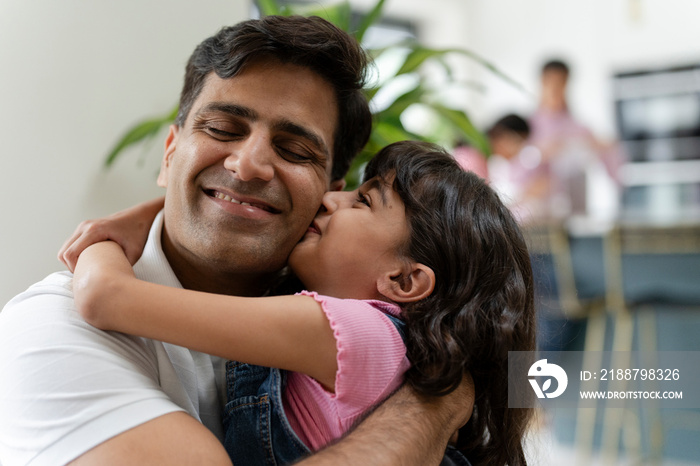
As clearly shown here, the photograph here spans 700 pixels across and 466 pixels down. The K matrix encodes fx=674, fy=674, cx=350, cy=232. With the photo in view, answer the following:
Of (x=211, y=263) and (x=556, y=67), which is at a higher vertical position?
(x=556, y=67)

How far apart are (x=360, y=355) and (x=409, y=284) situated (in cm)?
25

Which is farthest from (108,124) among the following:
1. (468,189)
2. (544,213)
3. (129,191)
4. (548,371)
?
(544,213)

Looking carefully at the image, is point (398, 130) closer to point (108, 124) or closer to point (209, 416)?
point (108, 124)

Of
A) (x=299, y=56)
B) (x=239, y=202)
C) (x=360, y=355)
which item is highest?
(x=299, y=56)

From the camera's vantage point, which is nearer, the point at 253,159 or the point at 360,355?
the point at 360,355

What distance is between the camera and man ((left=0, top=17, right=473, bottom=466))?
92cm

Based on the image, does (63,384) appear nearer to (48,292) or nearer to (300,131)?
(48,292)

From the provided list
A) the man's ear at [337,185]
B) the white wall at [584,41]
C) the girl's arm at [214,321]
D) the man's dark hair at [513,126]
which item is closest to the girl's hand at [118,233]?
the girl's arm at [214,321]

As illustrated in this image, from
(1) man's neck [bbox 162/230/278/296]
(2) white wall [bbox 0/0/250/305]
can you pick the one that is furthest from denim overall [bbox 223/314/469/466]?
(2) white wall [bbox 0/0/250/305]

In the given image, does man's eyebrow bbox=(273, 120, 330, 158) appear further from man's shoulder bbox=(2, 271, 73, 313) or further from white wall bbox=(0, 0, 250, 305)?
white wall bbox=(0, 0, 250, 305)

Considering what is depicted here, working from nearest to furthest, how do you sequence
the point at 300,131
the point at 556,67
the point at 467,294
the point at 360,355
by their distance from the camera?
the point at 360,355, the point at 467,294, the point at 300,131, the point at 556,67

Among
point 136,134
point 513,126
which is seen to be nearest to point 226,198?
point 136,134

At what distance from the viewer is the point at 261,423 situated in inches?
43.8

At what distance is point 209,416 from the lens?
1237mm
